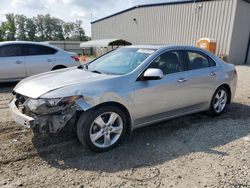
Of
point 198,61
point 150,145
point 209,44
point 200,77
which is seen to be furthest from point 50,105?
point 209,44

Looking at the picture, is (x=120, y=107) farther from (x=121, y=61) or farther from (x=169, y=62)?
(x=169, y=62)

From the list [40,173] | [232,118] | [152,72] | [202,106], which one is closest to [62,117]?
[40,173]

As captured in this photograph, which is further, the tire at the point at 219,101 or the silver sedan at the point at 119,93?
the tire at the point at 219,101

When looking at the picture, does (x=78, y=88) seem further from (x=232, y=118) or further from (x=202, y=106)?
(x=232, y=118)

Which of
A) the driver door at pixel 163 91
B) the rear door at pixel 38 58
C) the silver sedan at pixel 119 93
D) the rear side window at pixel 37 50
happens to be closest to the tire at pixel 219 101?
the silver sedan at pixel 119 93

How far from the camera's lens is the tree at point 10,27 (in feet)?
246

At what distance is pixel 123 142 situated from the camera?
12.5 feet

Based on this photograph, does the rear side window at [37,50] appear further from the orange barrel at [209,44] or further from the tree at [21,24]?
the tree at [21,24]

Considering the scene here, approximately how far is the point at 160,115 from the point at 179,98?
20.0 inches

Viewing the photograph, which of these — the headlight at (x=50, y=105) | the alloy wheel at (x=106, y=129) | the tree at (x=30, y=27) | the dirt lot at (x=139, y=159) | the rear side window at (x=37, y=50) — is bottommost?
the dirt lot at (x=139, y=159)

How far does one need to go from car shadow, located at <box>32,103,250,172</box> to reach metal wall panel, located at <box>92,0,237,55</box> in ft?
44.9

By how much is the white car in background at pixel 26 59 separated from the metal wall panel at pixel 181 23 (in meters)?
13.0

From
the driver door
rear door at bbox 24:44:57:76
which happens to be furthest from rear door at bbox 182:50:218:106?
rear door at bbox 24:44:57:76

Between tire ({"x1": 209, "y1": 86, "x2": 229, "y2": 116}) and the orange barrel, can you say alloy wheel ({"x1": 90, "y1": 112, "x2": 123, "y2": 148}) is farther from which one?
the orange barrel
